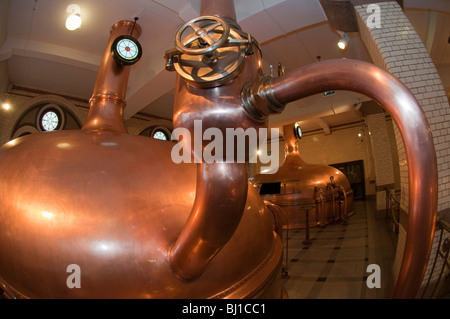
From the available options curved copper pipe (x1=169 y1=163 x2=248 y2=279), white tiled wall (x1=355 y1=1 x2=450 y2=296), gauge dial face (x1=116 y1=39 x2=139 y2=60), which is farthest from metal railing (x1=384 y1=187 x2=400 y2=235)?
gauge dial face (x1=116 y1=39 x2=139 y2=60)

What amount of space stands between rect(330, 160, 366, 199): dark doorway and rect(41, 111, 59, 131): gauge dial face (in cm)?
1492

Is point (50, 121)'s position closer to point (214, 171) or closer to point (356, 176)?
point (214, 171)

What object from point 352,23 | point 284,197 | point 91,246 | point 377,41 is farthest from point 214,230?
point 284,197

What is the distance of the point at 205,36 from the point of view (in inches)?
20.6

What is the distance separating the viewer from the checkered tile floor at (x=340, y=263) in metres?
2.42

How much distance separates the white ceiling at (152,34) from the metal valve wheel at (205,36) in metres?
3.85

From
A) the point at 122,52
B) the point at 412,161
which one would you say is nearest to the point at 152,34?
the point at 122,52

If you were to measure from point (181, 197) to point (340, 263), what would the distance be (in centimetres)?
330

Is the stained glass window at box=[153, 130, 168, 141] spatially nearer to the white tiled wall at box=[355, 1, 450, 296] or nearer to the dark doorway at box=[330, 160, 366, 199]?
the white tiled wall at box=[355, 1, 450, 296]

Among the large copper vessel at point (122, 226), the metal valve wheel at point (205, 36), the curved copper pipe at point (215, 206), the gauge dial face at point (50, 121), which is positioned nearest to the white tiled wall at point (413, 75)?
the large copper vessel at point (122, 226)

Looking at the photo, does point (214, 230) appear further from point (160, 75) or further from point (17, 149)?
point (160, 75)

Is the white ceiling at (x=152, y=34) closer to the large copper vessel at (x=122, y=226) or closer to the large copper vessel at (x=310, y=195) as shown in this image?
the large copper vessel at (x=310, y=195)

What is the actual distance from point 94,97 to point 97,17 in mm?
4312

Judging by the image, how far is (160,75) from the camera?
18.3 ft
